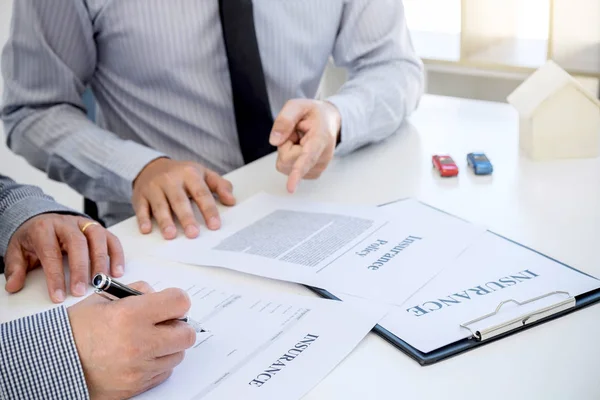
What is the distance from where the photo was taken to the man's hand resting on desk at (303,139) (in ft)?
3.17

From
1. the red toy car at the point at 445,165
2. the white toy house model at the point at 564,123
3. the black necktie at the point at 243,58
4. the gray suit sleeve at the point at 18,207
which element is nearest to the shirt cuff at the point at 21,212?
the gray suit sleeve at the point at 18,207

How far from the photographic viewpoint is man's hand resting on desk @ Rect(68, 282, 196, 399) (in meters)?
0.59

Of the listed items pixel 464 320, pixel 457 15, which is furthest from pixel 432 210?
pixel 457 15

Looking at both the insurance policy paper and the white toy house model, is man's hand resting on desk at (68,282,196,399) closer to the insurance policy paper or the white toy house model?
the insurance policy paper

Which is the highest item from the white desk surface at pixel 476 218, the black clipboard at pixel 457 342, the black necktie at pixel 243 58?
the black necktie at pixel 243 58

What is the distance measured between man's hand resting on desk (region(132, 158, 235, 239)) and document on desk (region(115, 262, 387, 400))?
0.15m

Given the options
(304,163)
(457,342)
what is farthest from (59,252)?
(457,342)

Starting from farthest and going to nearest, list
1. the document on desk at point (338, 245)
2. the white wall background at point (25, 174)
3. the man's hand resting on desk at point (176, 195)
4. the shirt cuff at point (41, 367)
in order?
the white wall background at point (25, 174)
the man's hand resting on desk at point (176, 195)
the document on desk at point (338, 245)
the shirt cuff at point (41, 367)

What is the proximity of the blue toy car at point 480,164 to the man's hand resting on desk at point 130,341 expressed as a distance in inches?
21.5

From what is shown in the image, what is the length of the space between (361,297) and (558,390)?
21 centimetres

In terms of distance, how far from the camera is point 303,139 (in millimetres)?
992

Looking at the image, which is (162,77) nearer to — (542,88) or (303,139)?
(303,139)

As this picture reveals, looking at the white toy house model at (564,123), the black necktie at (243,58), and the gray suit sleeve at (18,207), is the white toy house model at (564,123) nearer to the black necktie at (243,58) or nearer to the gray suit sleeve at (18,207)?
the black necktie at (243,58)

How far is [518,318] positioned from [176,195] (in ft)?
1.56
